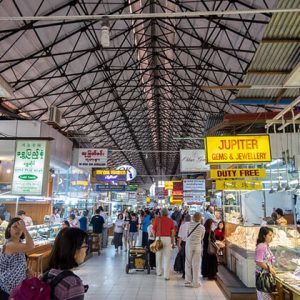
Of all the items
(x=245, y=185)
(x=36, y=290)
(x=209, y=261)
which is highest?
(x=245, y=185)

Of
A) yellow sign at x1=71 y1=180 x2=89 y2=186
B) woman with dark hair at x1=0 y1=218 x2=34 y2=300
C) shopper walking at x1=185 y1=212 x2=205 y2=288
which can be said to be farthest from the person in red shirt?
yellow sign at x1=71 y1=180 x2=89 y2=186

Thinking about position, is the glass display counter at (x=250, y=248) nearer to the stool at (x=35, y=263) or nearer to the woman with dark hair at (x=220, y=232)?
the woman with dark hair at (x=220, y=232)

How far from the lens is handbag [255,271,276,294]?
4391mm

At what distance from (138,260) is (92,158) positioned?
642 cm

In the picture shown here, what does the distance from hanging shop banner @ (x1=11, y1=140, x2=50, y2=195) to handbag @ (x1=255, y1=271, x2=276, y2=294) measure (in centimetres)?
459

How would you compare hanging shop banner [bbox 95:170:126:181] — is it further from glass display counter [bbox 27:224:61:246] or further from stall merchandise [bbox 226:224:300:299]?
stall merchandise [bbox 226:224:300:299]

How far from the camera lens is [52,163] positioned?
12336 mm

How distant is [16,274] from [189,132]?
2421cm

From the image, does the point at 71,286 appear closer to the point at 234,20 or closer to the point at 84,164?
the point at 234,20

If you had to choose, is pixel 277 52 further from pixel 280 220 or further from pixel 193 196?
pixel 193 196

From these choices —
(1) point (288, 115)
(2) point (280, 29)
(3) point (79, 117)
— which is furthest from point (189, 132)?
(2) point (280, 29)

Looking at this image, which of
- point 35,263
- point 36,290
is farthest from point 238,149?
point 36,290

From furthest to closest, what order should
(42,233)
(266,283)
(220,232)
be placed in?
(220,232) < (42,233) < (266,283)

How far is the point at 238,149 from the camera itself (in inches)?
275
